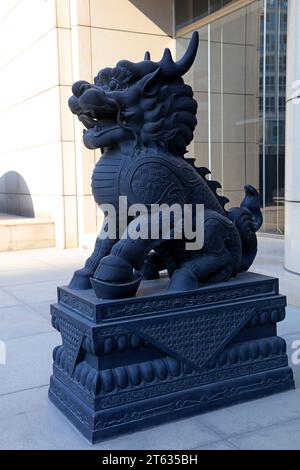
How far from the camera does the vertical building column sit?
4.64 metres

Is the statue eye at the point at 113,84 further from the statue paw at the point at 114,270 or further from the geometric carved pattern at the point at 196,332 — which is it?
the geometric carved pattern at the point at 196,332

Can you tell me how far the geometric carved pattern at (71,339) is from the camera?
2.52 m

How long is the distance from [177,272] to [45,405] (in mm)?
1022

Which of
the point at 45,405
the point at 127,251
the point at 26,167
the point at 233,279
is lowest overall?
the point at 45,405

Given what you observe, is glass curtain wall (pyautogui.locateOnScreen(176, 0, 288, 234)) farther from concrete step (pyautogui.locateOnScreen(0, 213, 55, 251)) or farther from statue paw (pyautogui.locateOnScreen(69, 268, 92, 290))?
statue paw (pyautogui.locateOnScreen(69, 268, 92, 290))

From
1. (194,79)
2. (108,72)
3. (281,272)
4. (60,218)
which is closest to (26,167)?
(60,218)

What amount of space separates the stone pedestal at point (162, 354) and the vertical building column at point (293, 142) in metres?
2.04

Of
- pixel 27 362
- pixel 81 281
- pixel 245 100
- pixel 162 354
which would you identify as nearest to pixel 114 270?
pixel 81 281

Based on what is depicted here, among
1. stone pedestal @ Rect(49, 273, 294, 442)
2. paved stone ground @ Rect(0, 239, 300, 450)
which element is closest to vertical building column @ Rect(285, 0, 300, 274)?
paved stone ground @ Rect(0, 239, 300, 450)

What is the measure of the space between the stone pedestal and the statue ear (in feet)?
3.41

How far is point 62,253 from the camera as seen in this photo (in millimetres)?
8273

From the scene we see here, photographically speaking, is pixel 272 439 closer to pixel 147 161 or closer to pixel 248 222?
pixel 248 222

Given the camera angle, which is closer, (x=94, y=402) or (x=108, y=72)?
(x=94, y=402)

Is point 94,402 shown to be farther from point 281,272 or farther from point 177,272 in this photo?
point 281,272
